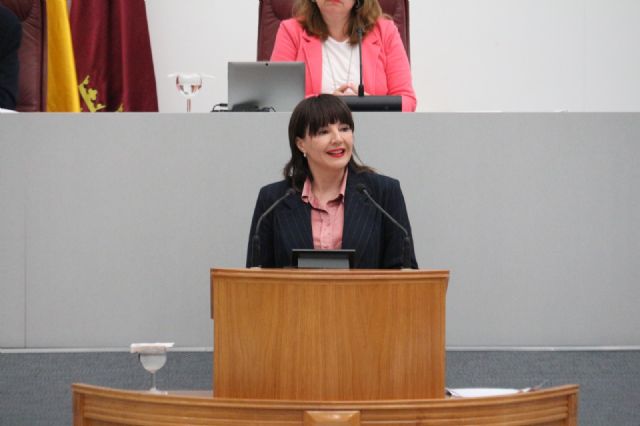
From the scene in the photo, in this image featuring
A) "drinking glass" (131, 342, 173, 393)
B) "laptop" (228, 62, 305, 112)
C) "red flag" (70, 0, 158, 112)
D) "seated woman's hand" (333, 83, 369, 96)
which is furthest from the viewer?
"red flag" (70, 0, 158, 112)

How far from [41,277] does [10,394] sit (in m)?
0.43

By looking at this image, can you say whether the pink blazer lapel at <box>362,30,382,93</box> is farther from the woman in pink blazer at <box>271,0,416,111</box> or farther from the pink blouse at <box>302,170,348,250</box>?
the pink blouse at <box>302,170,348,250</box>

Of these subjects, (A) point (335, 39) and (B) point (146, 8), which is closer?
(A) point (335, 39)

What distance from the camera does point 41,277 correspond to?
323 centimetres

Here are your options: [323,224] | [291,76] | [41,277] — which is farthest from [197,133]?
[323,224]

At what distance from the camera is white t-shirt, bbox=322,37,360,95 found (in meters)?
3.87

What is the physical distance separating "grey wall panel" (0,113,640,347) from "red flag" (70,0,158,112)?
1.93 meters

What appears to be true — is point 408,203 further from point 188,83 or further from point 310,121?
point 188,83

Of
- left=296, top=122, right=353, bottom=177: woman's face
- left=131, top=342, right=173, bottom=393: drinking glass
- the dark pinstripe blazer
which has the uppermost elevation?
left=296, top=122, right=353, bottom=177: woman's face

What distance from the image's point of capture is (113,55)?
523 centimetres

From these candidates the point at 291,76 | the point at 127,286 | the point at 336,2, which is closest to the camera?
the point at 127,286

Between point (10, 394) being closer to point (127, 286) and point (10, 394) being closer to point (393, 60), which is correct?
point (127, 286)

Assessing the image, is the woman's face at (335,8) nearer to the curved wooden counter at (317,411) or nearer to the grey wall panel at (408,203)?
the grey wall panel at (408,203)

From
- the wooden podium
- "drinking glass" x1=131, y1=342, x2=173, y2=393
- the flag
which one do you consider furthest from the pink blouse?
the flag
